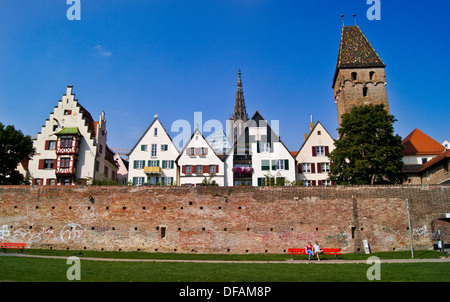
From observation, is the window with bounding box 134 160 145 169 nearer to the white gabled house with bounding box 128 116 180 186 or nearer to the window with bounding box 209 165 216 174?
the white gabled house with bounding box 128 116 180 186

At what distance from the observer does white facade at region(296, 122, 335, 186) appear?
154 ft

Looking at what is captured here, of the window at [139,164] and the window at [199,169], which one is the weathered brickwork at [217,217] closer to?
the window at [199,169]

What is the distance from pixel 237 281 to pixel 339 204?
65.1 ft

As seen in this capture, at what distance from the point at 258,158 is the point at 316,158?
7.60 meters

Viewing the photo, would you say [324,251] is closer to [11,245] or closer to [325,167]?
[325,167]

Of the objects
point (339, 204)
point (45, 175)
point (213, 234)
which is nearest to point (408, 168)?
point (339, 204)

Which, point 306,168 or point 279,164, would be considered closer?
point 279,164

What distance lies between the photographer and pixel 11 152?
4047 cm

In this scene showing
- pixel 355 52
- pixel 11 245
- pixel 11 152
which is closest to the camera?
pixel 11 245

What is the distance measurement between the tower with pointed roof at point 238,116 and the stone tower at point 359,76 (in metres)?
71.3

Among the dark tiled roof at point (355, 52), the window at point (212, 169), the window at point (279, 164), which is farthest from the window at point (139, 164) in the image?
the dark tiled roof at point (355, 52)

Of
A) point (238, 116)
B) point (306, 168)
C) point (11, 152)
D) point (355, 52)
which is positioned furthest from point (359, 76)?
point (238, 116)

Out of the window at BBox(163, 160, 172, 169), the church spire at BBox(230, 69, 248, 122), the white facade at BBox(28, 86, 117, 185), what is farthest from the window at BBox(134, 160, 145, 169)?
the church spire at BBox(230, 69, 248, 122)

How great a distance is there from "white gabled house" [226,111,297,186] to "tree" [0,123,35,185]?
78.2 ft
